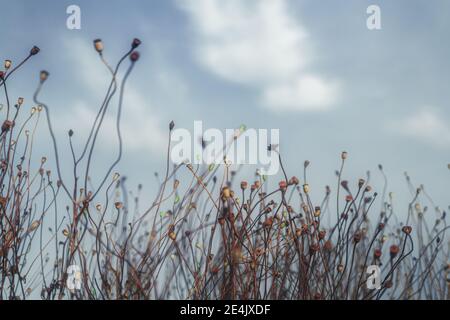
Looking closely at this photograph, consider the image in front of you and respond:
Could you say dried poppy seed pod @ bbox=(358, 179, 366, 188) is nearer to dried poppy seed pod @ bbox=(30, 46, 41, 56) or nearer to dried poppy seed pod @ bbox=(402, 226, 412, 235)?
dried poppy seed pod @ bbox=(402, 226, 412, 235)

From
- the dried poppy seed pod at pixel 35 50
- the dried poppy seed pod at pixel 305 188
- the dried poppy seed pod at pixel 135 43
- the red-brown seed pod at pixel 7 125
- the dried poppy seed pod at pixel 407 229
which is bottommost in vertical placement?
the dried poppy seed pod at pixel 407 229

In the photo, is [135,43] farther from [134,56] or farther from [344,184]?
[344,184]

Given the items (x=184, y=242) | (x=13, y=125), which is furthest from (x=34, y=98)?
(x=184, y=242)

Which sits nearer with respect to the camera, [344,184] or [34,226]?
[344,184]

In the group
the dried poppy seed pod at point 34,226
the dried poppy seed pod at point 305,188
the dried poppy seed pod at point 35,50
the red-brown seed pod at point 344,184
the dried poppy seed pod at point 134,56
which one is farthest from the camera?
the dried poppy seed pod at point 34,226

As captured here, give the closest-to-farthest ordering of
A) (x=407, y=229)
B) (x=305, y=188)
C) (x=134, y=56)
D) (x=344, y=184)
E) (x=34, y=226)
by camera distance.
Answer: (x=134, y=56), (x=407, y=229), (x=305, y=188), (x=344, y=184), (x=34, y=226)

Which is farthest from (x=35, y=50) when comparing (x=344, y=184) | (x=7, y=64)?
(x=344, y=184)

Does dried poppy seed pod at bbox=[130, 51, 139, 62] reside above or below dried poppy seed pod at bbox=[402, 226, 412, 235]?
above

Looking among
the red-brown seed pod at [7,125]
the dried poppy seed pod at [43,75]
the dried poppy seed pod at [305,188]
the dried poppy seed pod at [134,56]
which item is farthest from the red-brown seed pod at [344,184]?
the red-brown seed pod at [7,125]

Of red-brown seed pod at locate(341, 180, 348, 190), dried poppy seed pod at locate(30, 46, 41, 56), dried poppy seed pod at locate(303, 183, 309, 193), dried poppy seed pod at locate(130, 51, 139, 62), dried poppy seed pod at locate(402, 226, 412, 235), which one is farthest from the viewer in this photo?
red-brown seed pod at locate(341, 180, 348, 190)

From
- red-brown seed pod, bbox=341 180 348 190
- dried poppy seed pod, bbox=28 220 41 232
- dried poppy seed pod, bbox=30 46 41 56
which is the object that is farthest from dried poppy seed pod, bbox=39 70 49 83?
red-brown seed pod, bbox=341 180 348 190

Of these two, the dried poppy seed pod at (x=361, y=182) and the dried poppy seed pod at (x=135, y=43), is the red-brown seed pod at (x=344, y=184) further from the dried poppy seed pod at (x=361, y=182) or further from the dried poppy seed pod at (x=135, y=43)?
the dried poppy seed pod at (x=135, y=43)

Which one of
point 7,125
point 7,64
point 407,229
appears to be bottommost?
point 407,229
